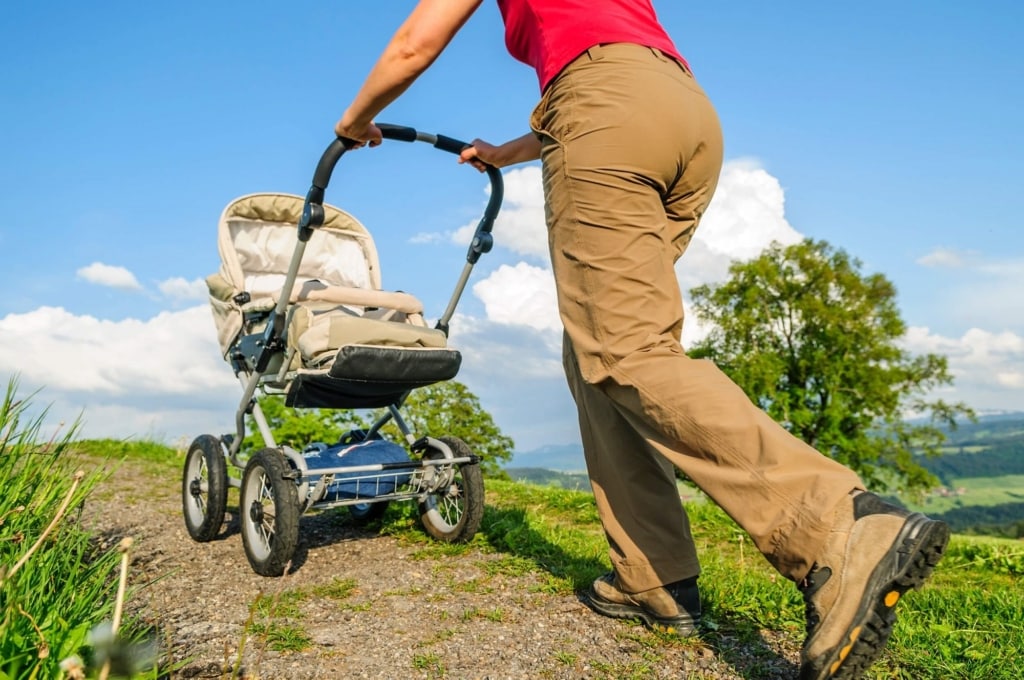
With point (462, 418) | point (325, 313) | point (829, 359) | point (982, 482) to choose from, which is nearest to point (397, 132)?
point (325, 313)

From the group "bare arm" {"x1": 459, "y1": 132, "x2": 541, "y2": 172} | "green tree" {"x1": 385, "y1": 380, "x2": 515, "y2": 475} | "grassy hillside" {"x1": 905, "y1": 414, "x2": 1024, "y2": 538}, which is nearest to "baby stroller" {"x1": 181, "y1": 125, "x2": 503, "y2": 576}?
"bare arm" {"x1": 459, "y1": 132, "x2": 541, "y2": 172}

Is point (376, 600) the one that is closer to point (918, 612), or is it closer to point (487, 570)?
point (487, 570)

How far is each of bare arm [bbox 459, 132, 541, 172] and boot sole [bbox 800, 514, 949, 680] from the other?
2.05 m

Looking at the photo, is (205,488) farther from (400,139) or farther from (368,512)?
(400,139)

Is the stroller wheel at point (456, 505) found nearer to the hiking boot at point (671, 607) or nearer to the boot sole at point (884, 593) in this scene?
the hiking boot at point (671, 607)

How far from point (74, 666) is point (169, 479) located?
6.43 meters

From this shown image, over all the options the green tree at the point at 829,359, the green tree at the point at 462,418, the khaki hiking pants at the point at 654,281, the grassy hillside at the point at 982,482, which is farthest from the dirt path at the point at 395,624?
the grassy hillside at the point at 982,482

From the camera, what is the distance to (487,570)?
354 centimetres

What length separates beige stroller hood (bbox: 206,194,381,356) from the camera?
499cm

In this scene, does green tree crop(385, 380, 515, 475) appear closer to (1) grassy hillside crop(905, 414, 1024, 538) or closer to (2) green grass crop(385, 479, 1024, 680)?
(2) green grass crop(385, 479, 1024, 680)

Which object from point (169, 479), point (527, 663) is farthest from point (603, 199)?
point (169, 479)

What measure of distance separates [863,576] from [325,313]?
277 centimetres

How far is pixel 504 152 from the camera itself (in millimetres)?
3500

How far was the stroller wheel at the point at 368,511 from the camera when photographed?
185 inches
